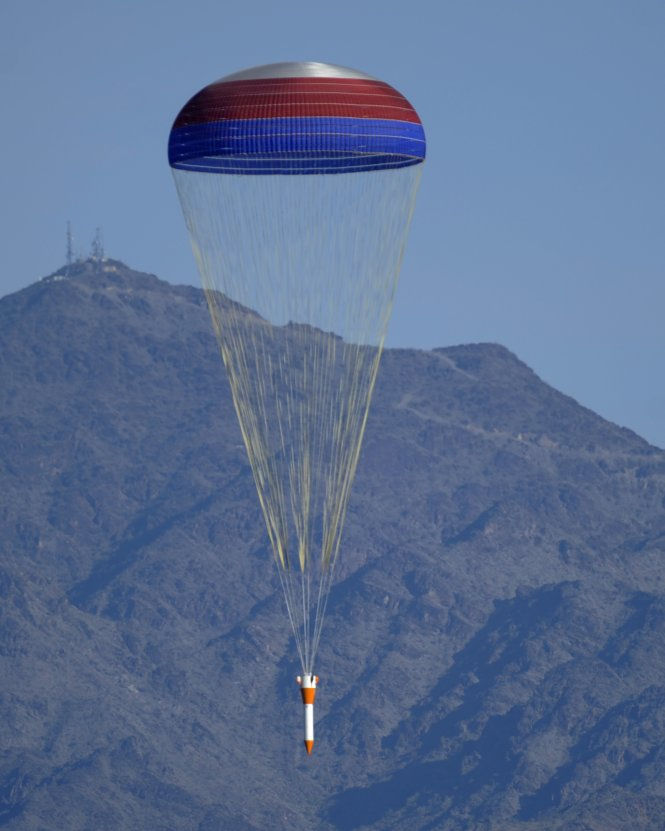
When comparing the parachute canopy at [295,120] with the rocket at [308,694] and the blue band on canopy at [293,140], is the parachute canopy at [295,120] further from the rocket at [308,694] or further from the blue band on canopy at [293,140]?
the rocket at [308,694]

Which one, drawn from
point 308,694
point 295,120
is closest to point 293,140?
point 295,120

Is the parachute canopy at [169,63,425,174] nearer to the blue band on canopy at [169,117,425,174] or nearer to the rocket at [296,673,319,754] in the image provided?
the blue band on canopy at [169,117,425,174]

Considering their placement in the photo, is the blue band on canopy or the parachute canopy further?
the parachute canopy

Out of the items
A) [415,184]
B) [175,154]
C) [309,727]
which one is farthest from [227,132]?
[309,727]

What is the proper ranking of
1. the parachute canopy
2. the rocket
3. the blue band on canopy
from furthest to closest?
the rocket < the parachute canopy < the blue band on canopy

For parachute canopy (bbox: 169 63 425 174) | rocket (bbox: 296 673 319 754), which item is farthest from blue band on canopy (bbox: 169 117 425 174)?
rocket (bbox: 296 673 319 754)
